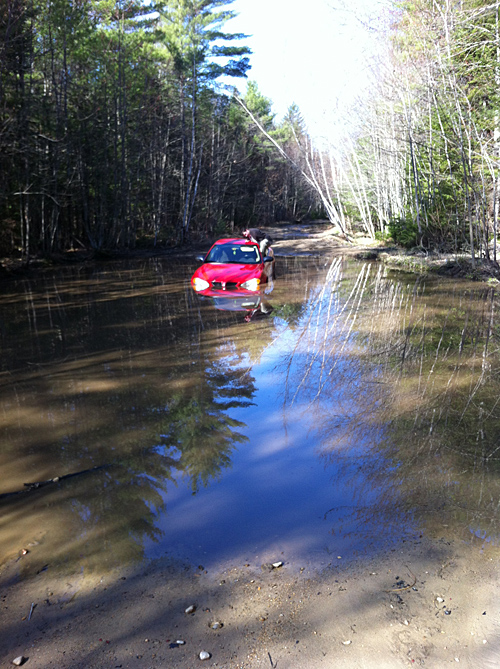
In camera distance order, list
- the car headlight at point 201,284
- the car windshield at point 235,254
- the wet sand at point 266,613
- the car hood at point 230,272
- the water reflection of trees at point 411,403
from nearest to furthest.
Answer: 1. the wet sand at point 266,613
2. the water reflection of trees at point 411,403
3. the car hood at point 230,272
4. the car headlight at point 201,284
5. the car windshield at point 235,254

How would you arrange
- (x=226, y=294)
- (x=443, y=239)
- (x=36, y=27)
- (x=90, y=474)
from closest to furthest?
(x=90, y=474)
(x=226, y=294)
(x=36, y=27)
(x=443, y=239)

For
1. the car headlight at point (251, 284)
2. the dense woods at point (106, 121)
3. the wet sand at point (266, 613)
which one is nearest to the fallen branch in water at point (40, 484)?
the wet sand at point (266, 613)

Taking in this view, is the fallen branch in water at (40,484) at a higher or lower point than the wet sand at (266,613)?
higher

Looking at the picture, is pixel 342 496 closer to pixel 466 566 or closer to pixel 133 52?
pixel 466 566

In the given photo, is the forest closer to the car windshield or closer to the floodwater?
the car windshield

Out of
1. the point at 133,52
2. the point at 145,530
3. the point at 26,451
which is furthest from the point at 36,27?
the point at 145,530

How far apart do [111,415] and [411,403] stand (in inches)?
141

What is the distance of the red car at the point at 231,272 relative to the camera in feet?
46.2

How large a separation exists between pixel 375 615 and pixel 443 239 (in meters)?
20.8

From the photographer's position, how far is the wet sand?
2.69 m

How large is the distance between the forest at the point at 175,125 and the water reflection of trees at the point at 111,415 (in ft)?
26.7

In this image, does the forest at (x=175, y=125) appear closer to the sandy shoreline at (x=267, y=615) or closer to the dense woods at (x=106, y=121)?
the dense woods at (x=106, y=121)

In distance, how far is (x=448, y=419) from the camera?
5848mm

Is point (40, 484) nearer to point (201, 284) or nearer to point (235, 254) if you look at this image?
point (201, 284)
